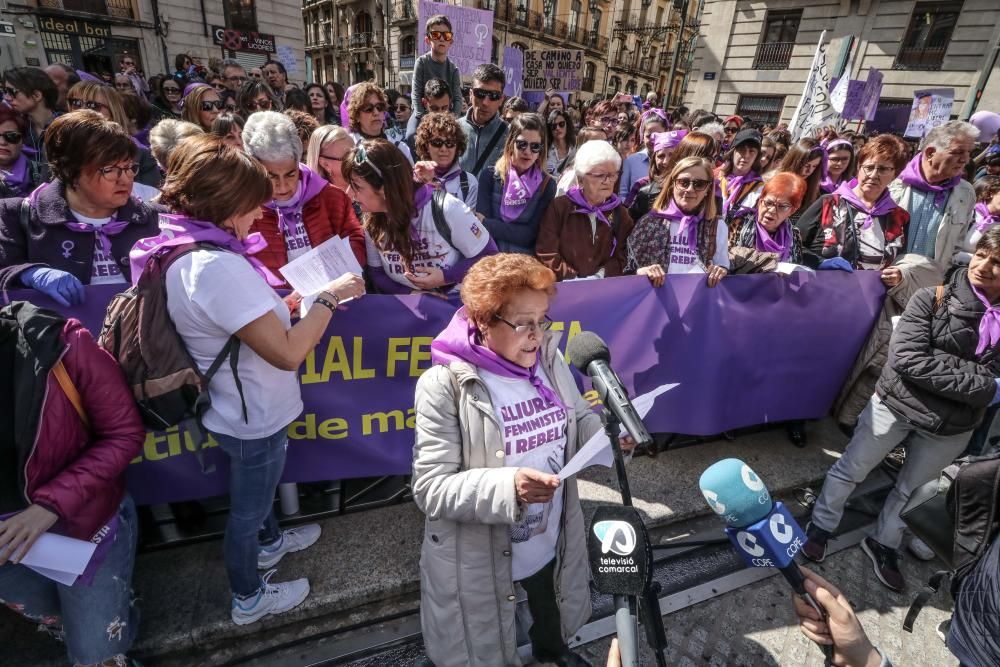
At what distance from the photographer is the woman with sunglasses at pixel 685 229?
332cm

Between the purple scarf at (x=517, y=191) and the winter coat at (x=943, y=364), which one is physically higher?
the purple scarf at (x=517, y=191)

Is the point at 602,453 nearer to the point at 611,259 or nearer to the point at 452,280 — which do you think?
the point at 452,280

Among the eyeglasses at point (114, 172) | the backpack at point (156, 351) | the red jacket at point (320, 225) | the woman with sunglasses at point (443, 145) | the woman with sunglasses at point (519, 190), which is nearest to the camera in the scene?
the backpack at point (156, 351)

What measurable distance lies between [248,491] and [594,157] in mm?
2825

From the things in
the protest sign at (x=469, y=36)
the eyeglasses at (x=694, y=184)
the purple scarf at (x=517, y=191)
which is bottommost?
the purple scarf at (x=517, y=191)

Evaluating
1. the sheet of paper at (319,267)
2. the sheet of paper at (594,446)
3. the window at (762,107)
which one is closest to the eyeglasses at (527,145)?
the sheet of paper at (319,267)

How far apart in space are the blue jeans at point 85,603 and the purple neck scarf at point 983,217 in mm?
6911

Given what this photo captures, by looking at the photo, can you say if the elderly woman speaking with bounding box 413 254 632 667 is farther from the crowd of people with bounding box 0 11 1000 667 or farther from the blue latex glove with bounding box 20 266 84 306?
the blue latex glove with bounding box 20 266 84 306

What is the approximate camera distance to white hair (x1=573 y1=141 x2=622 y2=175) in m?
3.33

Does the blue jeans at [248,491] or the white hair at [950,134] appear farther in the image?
the white hair at [950,134]

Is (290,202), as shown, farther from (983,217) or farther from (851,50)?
(851,50)

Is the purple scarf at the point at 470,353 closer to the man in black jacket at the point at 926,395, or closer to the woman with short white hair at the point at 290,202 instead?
the woman with short white hair at the point at 290,202

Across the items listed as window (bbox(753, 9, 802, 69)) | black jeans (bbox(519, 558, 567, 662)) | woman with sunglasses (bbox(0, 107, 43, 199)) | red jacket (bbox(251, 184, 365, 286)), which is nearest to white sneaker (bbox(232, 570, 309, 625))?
black jeans (bbox(519, 558, 567, 662))

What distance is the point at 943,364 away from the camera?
8.32ft
